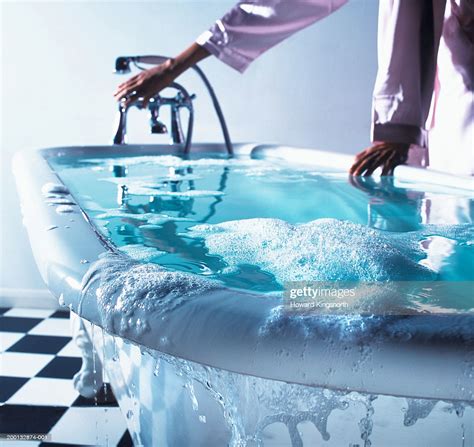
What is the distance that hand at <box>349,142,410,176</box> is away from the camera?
4.99ft

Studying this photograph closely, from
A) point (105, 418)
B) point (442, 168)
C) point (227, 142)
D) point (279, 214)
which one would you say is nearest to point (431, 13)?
point (442, 168)

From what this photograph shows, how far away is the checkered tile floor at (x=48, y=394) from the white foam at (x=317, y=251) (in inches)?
42.0

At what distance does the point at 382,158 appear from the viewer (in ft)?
4.99

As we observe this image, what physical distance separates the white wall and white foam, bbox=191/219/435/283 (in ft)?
6.25

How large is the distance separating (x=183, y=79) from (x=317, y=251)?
213cm

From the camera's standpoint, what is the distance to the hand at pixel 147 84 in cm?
171

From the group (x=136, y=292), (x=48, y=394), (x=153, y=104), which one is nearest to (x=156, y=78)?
(x=153, y=104)

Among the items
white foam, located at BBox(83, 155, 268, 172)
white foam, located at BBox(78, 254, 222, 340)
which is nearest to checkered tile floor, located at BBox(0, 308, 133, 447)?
white foam, located at BBox(83, 155, 268, 172)

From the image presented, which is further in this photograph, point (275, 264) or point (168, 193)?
point (168, 193)

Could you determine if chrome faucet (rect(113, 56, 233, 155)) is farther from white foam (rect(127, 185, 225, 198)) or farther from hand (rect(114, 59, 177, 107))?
white foam (rect(127, 185, 225, 198))

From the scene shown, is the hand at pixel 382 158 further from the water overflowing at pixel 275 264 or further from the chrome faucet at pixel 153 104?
the chrome faucet at pixel 153 104

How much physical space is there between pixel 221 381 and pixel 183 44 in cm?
238

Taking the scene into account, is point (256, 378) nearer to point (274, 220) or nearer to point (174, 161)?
point (274, 220)

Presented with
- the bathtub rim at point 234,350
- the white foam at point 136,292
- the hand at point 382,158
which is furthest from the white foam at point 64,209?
the hand at point 382,158
